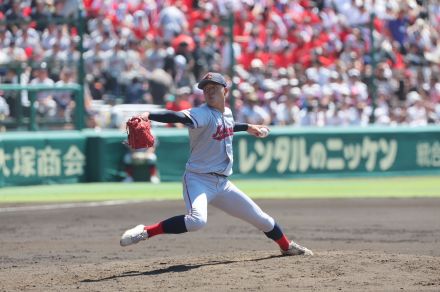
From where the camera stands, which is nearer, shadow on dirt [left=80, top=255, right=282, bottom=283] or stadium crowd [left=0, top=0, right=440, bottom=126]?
shadow on dirt [left=80, top=255, right=282, bottom=283]

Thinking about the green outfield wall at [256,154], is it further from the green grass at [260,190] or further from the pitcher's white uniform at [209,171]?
the pitcher's white uniform at [209,171]

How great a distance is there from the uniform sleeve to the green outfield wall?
979 cm

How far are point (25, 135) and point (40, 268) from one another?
8958 mm

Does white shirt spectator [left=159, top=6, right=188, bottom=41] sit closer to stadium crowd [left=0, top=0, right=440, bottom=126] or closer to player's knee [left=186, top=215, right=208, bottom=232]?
stadium crowd [left=0, top=0, right=440, bottom=126]

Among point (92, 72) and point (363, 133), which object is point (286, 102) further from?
point (92, 72)

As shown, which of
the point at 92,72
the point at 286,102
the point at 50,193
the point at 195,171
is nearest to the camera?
the point at 195,171

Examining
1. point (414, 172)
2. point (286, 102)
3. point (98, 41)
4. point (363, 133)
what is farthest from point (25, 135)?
point (414, 172)

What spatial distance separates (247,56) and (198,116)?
525 inches

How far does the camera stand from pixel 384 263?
857cm

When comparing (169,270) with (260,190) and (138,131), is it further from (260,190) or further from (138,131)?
(260,190)

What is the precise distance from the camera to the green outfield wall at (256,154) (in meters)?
17.8

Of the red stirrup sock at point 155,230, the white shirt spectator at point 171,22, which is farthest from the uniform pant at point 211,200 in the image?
the white shirt spectator at point 171,22

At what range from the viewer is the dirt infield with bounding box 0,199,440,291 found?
305 inches

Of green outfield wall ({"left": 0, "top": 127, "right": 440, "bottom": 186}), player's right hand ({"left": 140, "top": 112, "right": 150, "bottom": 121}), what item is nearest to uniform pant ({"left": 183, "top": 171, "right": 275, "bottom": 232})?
player's right hand ({"left": 140, "top": 112, "right": 150, "bottom": 121})
